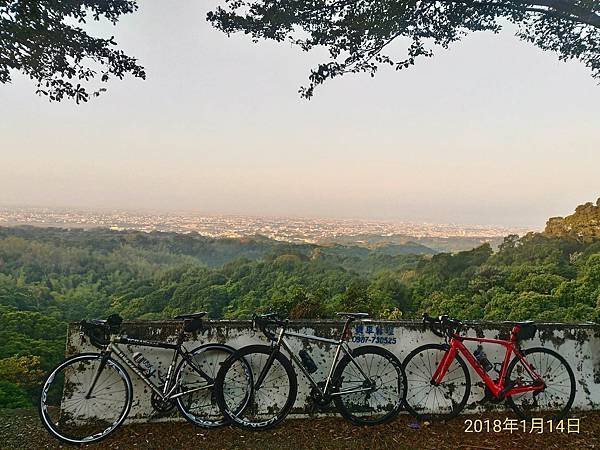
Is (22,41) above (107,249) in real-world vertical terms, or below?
above

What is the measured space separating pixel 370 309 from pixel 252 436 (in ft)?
20.1

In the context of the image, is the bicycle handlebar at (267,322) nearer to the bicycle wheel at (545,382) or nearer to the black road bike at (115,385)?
the black road bike at (115,385)

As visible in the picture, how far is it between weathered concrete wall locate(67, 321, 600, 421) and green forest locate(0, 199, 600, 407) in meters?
1.24

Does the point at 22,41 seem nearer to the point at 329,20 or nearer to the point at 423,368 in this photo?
the point at 329,20

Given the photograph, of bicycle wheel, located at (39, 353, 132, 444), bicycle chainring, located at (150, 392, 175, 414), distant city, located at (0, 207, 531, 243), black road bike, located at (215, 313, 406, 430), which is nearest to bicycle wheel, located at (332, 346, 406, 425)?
black road bike, located at (215, 313, 406, 430)

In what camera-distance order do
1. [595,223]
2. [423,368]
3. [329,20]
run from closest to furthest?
[423,368], [329,20], [595,223]

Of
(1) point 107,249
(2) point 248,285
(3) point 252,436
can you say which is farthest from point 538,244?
(1) point 107,249

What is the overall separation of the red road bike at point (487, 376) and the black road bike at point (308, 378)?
238 millimetres

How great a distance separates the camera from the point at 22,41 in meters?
4.69

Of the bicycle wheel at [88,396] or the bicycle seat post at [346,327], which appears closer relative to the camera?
the bicycle wheel at [88,396]

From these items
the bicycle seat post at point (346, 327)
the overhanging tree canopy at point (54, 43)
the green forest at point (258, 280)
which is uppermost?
the overhanging tree canopy at point (54, 43)

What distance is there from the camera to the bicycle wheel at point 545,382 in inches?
152

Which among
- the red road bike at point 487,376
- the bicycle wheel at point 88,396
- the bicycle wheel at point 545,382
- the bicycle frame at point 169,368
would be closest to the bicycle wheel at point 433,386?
the red road bike at point 487,376

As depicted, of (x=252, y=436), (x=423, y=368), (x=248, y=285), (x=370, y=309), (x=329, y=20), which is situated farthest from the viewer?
(x=248, y=285)
